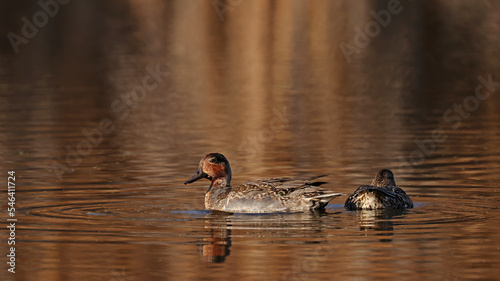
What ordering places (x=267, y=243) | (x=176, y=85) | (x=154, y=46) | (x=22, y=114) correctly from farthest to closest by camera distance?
(x=154, y=46) < (x=176, y=85) < (x=22, y=114) < (x=267, y=243)

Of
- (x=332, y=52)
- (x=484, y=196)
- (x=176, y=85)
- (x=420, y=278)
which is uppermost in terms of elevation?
(x=332, y=52)

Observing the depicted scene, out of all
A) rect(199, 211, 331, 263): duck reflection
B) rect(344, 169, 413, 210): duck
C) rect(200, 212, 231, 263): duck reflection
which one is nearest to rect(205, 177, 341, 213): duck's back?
rect(199, 211, 331, 263): duck reflection

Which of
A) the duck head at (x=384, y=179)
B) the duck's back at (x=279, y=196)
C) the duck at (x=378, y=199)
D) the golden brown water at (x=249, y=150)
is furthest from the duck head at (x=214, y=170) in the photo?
the duck head at (x=384, y=179)

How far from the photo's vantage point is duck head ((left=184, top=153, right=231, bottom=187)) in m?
14.9

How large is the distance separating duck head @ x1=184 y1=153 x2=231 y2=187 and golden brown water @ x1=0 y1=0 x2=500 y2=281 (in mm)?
424

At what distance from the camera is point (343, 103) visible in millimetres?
27625

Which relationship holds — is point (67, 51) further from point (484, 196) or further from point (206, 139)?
point (484, 196)

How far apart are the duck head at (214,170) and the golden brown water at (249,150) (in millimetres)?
424

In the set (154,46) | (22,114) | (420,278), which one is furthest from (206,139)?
(154,46)

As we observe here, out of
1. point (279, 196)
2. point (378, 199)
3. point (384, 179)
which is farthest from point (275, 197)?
point (384, 179)

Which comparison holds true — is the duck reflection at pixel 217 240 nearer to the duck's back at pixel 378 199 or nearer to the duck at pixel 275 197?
the duck at pixel 275 197

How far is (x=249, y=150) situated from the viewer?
19734mm

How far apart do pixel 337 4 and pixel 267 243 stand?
57.2 meters

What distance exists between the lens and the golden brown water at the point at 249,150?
11.3 meters
